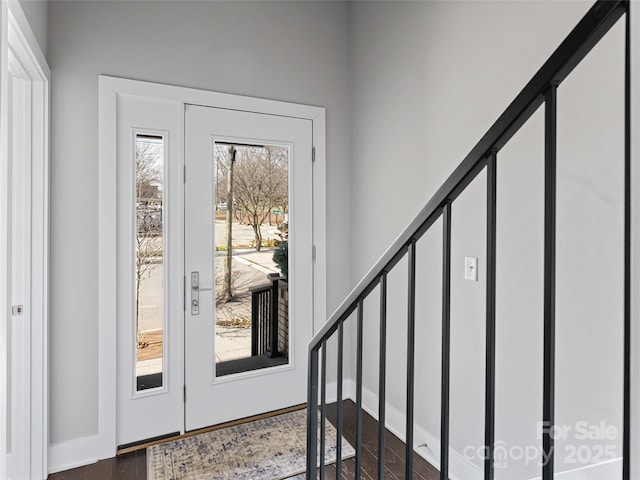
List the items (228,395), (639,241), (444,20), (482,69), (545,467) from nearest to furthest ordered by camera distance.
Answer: (639,241) → (545,467) → (482,69) → (444,20) → (228,395)

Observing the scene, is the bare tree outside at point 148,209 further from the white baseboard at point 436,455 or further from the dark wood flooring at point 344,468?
the white baseboard at point 436,455

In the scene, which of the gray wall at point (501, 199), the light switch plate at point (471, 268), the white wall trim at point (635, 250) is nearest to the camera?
the white wall trim at point (635, 250)

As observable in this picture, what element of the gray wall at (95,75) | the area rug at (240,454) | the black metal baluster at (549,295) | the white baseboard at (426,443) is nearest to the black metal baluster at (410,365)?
the black metal baluster at (549,295)

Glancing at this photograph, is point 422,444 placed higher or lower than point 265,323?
lower

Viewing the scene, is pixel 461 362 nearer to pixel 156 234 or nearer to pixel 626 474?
pixel 626 474

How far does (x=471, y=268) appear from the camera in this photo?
77.8 inches

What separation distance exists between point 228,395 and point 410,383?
2023 millimetres

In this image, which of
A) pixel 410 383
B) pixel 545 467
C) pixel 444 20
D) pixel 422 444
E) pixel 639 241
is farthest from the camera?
pixel 422 444

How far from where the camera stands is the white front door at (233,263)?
2.54 m

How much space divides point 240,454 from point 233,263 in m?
1.15

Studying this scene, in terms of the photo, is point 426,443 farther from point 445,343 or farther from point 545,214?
point 545,214

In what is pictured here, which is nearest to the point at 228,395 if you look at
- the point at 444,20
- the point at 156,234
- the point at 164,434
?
the point at 164,434

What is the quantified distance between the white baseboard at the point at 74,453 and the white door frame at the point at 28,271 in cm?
9

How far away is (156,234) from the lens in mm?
2449
